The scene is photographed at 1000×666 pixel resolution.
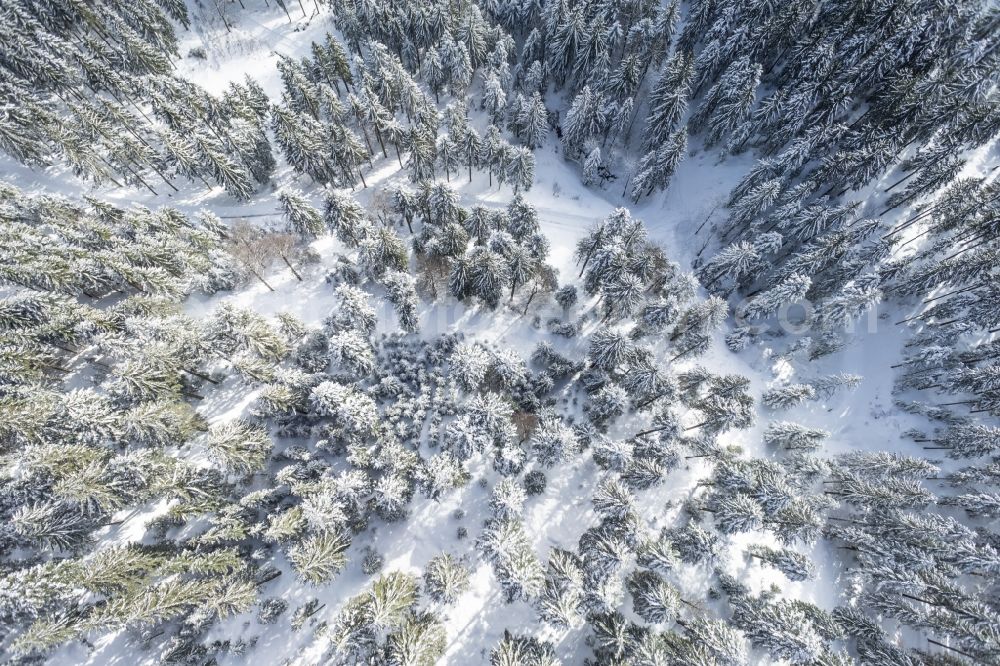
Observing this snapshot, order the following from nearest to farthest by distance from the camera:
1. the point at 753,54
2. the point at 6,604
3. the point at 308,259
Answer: the point at 6,604, the point at 308,259, the point at 753,54

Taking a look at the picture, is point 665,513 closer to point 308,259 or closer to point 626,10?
point 308,259

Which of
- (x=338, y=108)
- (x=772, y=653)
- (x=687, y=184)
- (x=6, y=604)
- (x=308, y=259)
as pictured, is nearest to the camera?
(x=6, y=604)

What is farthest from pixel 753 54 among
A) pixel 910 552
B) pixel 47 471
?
pixel 47 471

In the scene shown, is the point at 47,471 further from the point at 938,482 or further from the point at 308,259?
the point at 938,482

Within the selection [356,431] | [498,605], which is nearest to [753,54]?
[356,431]

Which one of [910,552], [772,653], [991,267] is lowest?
[910,552]

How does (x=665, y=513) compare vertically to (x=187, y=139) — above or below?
below

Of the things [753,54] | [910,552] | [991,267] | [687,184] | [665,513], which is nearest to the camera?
[910,552]

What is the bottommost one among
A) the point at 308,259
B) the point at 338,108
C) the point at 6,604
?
the point at 6,604

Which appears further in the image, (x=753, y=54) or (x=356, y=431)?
(x=753, y=54)
